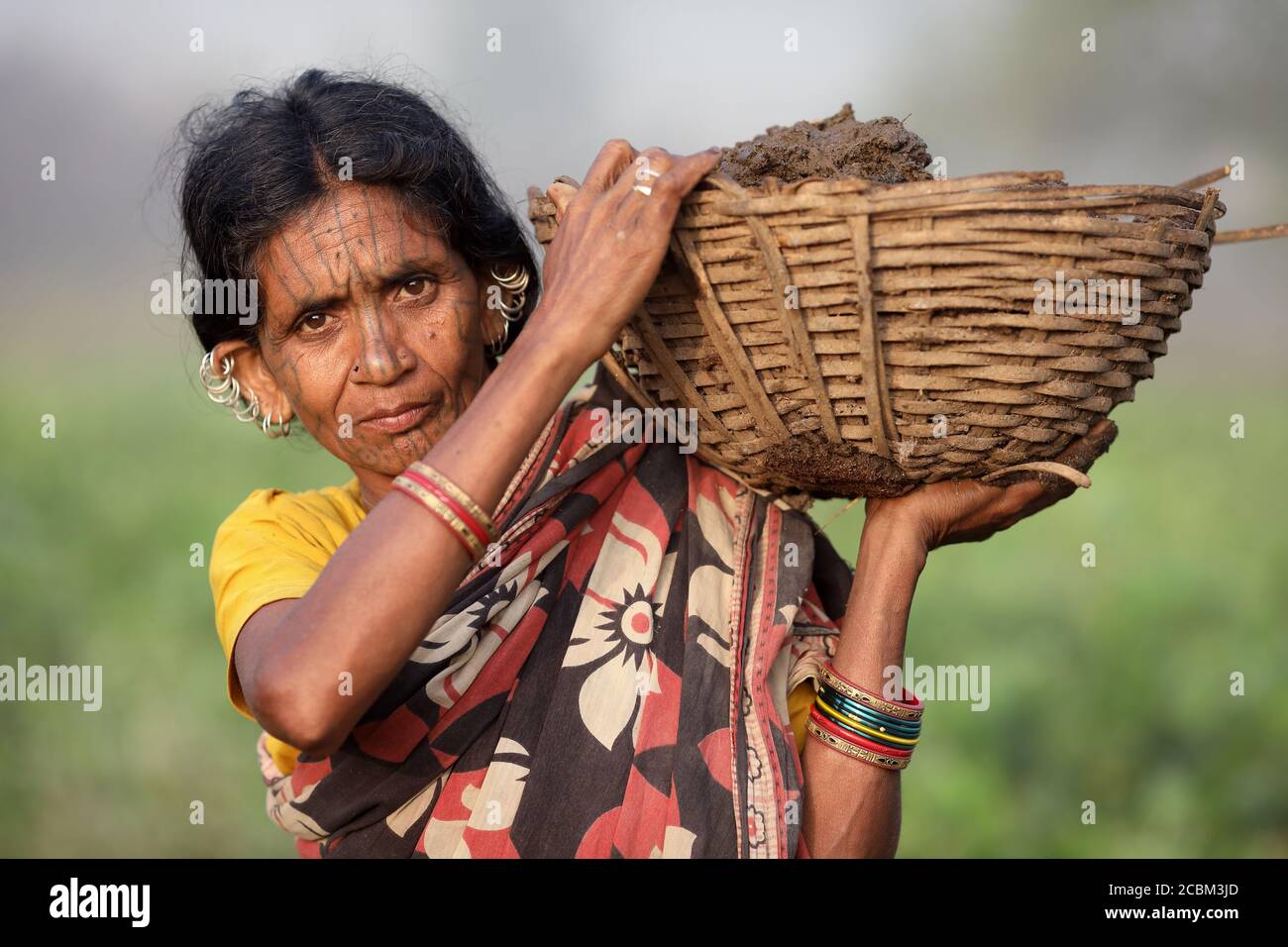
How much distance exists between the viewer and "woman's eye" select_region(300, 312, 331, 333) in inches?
81.1

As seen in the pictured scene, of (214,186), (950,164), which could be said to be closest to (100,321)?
(950,164)

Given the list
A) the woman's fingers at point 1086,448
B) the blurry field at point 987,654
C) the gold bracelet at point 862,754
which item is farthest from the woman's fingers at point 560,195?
the blurry field at point 987,654

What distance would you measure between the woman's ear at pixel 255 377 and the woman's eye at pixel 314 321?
209mm

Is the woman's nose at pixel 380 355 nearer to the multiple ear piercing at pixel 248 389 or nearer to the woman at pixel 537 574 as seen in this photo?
the woman at pixel 537 574

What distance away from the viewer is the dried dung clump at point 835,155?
1.81 meters

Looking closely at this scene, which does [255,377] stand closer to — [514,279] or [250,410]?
[250,410]

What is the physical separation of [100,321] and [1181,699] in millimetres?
6771

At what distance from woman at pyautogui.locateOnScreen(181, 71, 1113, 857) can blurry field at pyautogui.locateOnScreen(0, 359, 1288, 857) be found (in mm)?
3359

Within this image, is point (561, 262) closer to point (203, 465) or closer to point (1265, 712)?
point (1265, 712)

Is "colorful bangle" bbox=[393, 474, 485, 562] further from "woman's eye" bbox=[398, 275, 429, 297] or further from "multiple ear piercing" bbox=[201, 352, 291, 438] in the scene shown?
"multiple ear piercing" bbox=[201, 352, 291, 438]

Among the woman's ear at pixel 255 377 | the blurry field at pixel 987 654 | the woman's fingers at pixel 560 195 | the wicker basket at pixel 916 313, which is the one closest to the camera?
the wicker basket at pixel 916 313

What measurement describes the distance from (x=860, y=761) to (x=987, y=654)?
409cm

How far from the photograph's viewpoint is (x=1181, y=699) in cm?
562

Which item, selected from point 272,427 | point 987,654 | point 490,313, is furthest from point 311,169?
point 987,654
